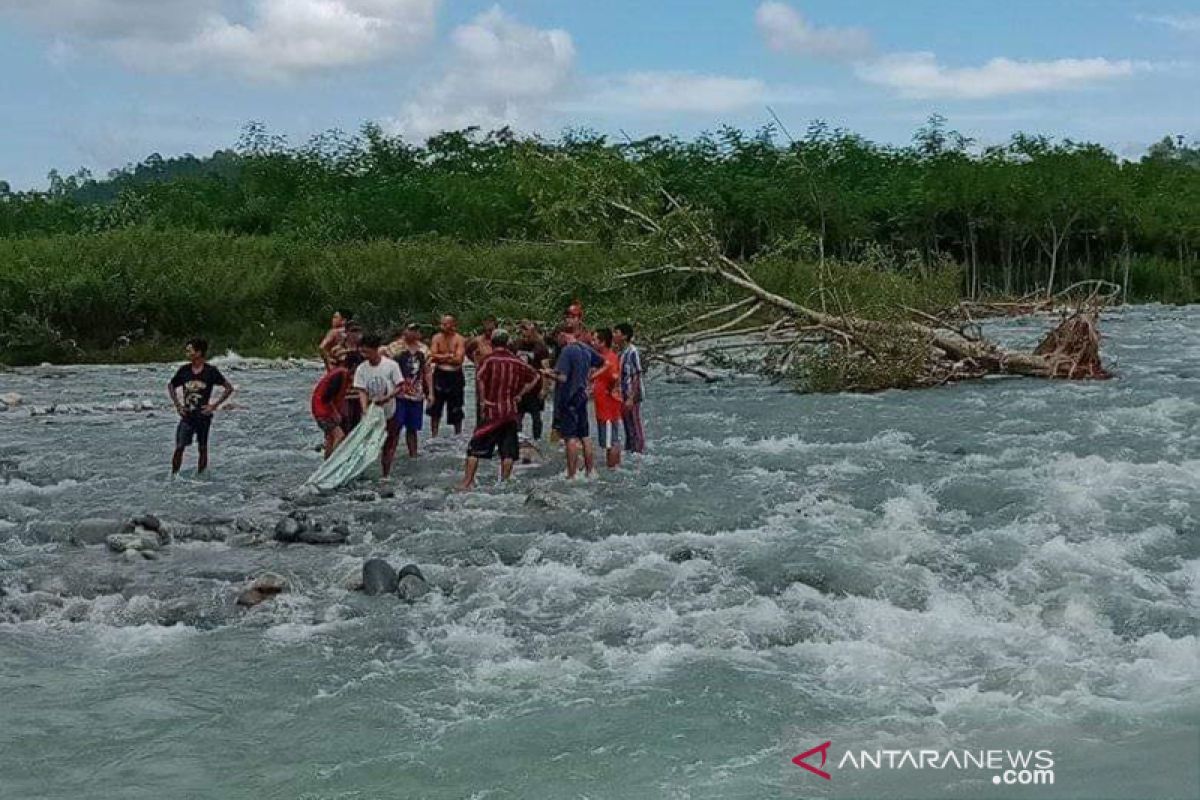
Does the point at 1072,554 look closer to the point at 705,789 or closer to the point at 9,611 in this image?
the point at 705,789

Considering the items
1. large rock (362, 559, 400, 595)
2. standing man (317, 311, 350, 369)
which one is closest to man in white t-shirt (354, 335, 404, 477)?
standing man (317, 311, 350, 369)

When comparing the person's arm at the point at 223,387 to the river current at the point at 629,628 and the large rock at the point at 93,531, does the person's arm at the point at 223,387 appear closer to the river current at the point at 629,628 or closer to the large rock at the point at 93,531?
the river current at the point at 629,628

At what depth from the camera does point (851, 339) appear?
21.8 meters

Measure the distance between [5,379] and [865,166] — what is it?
123 feet

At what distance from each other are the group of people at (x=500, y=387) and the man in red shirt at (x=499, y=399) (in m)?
0.01

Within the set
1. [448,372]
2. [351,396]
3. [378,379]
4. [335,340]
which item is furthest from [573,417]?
[335,340]

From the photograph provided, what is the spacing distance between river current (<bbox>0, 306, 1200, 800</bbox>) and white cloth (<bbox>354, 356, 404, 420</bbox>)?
3.62ft

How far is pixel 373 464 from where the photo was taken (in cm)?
1498

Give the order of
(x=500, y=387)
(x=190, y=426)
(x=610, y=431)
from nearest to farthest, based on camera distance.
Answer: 1. (x=500, y=387)
2. (x=190, y=426)
3. (x=610, y=431)

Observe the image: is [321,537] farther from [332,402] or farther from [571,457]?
[571,457]

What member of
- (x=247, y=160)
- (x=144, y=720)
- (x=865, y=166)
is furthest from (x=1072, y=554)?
(x=247, y=160)

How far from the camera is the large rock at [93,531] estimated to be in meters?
11.7

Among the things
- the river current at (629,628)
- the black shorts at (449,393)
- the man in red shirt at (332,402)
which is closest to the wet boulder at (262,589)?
the river current at (629,628)

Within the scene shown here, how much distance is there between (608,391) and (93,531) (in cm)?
553
